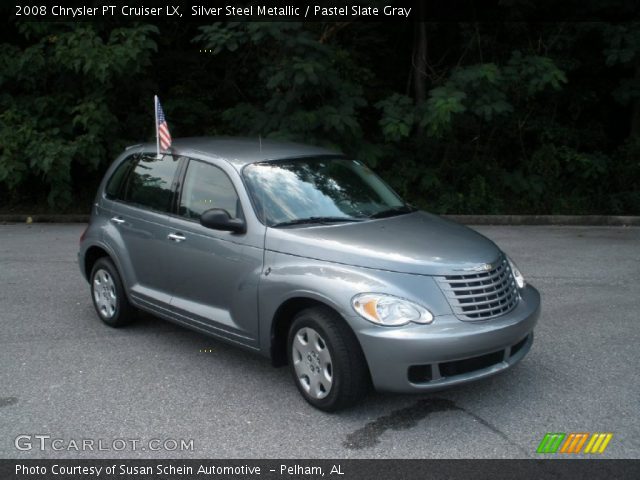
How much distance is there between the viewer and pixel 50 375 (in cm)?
545

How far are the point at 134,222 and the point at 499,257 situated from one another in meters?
3.16

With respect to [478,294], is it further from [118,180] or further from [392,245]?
[118,180]

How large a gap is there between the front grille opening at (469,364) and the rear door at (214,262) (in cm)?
139

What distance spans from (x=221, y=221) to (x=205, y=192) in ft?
2.13

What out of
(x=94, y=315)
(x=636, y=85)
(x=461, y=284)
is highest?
(x=636, y=85)

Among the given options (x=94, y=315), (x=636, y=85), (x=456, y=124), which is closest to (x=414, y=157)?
(x=456, y=124)

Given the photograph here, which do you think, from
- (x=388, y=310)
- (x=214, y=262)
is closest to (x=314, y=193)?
(x=214, y=262)

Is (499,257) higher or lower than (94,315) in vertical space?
higher

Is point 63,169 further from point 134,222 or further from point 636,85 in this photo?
point 636,85

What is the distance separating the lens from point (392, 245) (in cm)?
477

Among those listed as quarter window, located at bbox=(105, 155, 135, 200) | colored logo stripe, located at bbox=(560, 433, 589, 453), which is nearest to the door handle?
quarter window, located at bbox=(105, 155, 135, 200)

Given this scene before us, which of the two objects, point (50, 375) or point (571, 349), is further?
point (571, 349)

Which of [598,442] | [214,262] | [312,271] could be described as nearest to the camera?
[598,442]

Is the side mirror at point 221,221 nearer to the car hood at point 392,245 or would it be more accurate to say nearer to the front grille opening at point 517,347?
the car hood at point 392,245
